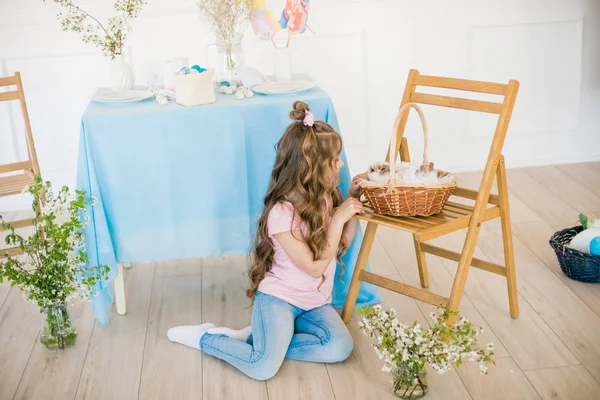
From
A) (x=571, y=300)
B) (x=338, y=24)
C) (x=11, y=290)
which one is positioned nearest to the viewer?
(x=571, y=300)

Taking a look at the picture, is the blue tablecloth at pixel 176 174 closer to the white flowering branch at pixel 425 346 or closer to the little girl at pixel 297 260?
the little girl at pixel 297 260

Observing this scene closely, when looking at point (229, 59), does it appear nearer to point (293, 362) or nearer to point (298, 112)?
point (298, 112)

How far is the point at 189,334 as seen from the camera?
2551 mm

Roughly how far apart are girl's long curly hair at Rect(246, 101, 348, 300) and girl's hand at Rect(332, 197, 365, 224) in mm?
55

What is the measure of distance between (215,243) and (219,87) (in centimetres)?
61

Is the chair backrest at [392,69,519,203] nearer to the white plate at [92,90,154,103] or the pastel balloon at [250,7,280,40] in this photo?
the pastel balloon at [250,7,280,40]

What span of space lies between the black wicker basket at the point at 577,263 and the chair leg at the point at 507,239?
1.09 ft

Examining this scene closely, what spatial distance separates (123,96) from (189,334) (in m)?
0.91

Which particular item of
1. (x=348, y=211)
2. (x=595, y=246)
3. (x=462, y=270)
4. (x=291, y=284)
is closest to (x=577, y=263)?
(x=595, y=246)

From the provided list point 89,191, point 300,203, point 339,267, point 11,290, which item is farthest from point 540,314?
point 11,290

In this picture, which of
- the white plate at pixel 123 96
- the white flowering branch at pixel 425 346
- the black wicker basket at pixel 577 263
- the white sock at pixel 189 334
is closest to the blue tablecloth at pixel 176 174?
the white plate at pixel 123 96

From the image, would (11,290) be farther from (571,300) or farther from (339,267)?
(571,300)

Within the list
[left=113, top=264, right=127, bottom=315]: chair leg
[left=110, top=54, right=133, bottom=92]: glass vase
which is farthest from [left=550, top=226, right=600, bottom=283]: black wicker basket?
[left=110, top=54, right=133, bottom=92]: glass vase

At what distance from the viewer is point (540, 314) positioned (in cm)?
263
